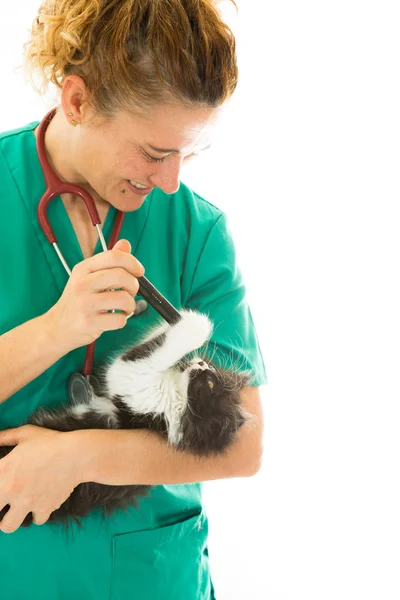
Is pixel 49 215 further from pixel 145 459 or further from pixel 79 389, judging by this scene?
pixel 145 459

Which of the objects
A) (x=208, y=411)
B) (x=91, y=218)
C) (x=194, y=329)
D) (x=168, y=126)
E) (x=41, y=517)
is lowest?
(x=41, y=517)

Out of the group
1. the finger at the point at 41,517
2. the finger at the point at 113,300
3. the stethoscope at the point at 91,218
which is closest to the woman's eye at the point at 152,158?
the stethoscope at the point at 91,218

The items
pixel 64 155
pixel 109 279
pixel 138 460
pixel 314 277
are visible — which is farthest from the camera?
pixel 314 277

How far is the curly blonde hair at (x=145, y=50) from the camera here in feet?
3.16

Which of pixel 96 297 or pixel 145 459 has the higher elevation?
pixel 96 297

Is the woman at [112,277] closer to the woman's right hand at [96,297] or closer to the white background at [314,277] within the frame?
the woman's right hand at [96,297]

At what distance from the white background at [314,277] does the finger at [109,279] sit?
788 millimetres

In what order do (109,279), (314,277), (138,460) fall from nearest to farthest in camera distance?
(109,279)
(138,460)
(314,277)

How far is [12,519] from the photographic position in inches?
40.5

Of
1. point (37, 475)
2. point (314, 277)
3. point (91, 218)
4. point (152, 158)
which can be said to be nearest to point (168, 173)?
A: point (152, 158)

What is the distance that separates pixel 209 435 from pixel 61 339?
0.27 meters

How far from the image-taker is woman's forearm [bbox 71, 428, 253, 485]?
1031mm

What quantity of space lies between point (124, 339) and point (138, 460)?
21 cm

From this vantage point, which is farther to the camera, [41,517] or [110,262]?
[41,517]
